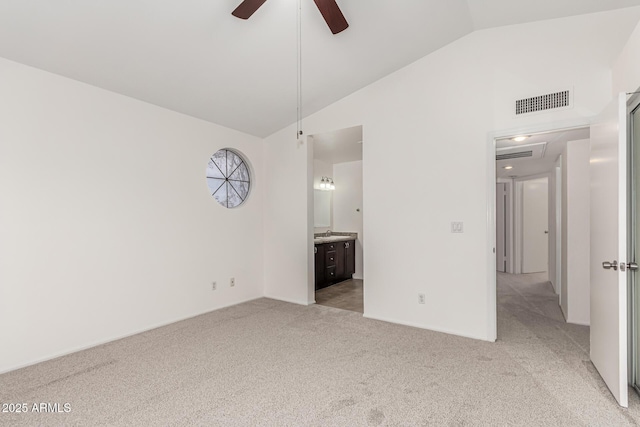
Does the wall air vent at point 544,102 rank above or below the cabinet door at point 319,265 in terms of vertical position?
above

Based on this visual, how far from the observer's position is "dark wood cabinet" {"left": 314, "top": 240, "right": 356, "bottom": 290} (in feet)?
17.2

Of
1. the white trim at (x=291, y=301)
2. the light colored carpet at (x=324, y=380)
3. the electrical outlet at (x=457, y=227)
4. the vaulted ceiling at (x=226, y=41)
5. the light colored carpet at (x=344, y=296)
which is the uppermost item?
the vaulted ceiling at (x=226, y=41)

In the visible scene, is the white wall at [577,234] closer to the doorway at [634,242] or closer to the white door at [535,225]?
the doorway at [634,242]

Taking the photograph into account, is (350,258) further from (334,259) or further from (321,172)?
(321,172)

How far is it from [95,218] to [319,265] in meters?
3.17

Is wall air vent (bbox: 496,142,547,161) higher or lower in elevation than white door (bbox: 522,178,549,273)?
higher

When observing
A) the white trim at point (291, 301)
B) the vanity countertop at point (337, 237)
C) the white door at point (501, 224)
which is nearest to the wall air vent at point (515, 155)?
the white door at point (501, 224)

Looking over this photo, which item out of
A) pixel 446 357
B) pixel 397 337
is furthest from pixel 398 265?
pixel 446 357

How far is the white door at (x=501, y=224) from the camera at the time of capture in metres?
7.09

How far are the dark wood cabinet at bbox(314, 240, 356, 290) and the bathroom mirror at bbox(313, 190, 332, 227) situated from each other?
709 millimetres

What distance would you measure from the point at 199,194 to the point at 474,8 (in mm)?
3482

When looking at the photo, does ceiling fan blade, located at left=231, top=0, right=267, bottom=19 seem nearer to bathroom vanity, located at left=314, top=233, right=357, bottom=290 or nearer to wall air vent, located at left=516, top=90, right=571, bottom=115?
wall air vent, located at left=516, top=90, right=571, bottom=115

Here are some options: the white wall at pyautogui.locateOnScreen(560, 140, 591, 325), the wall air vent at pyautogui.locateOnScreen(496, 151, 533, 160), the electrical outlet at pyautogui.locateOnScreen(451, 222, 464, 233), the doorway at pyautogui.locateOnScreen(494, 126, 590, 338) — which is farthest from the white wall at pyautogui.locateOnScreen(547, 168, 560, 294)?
the electrical outlet at pyautogui.locateOnScreen(451, 222, 464, 233)

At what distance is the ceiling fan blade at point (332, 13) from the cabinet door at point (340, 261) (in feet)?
12.9
